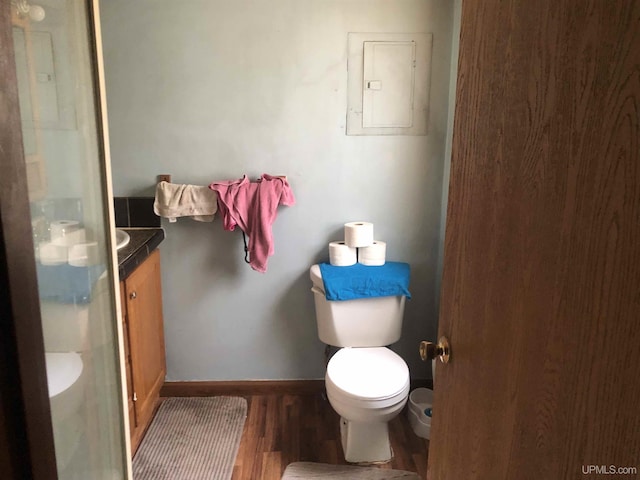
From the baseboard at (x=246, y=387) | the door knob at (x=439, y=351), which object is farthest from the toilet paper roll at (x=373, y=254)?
the door knob at (x=439, y=351)

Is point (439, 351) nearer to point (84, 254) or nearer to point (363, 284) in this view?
point (84, 254)

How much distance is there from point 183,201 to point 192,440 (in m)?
1.11

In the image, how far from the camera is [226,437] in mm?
2279

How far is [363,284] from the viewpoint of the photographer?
2.23 metres

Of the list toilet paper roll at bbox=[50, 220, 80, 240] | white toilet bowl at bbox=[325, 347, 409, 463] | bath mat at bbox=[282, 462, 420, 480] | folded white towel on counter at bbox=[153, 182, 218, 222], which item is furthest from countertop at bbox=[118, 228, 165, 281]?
bath mat at bbox=[282, 462, 420, 480]

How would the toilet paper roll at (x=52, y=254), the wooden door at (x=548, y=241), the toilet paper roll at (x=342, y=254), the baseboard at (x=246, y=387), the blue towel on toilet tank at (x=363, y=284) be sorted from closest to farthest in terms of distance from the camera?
1. the wooden door at (x=548, y=241)
2. the toilet paper roll at (x=52, y=254)
3. the blue towel on toilet tank at (x=363, y=284)
4. the toilet paper roll at (x=342, y=254)
5. the baseboard at (x=246, y=387)

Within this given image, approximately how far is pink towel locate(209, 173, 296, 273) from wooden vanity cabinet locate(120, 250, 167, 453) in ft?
1.42

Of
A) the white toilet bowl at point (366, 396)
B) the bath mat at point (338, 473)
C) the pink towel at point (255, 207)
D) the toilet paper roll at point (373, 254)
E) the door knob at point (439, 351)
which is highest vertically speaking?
the pink towel at point (255, 207)

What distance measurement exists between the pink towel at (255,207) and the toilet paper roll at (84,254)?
3.62 feet

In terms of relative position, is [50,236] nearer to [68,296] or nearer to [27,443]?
[68,296]

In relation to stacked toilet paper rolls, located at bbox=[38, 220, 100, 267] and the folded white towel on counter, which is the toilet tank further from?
stacked toilet paper rolls, located at bbox=[38, 220, 100, 267]

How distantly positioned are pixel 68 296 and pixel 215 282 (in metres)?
1.43

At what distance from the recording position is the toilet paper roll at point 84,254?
1078 millimetres

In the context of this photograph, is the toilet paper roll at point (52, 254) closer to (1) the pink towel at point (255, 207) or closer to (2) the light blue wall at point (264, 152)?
(1) the pink towel at point (255, 207)
